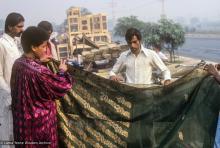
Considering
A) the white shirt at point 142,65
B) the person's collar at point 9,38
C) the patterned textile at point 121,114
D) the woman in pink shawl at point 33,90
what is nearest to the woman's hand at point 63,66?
the woman in pink shawl at point 33,90

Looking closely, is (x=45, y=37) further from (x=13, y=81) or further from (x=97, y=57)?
(x=97, y=57)

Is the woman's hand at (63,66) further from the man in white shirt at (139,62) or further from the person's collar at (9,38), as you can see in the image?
the man in white shirt at (139,62)

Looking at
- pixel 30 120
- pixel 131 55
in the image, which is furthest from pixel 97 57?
pixel 30 120

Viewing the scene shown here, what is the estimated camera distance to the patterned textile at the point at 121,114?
13.4 ft

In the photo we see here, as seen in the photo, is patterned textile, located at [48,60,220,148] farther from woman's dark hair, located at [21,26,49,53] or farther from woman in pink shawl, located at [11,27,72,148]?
woman's dark hair, located at [21,26,49,53]

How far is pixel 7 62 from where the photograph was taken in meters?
4.39

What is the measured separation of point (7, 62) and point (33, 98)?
3.77 ft

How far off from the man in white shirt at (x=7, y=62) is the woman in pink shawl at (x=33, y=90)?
2.34 feet

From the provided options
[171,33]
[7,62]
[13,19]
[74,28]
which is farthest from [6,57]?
[74,28]

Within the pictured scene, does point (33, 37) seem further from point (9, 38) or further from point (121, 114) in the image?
point (121, 114)

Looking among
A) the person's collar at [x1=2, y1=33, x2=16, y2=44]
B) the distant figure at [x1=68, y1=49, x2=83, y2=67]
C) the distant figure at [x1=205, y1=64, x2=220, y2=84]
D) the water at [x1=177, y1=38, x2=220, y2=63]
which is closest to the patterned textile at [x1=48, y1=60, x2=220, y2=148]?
the distant figure at [x1=205, y1=64, x2=220, y2=84]

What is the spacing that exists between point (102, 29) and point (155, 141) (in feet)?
142

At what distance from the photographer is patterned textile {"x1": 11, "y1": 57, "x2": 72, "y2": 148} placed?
133 inches

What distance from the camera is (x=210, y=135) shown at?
13.1 ft
